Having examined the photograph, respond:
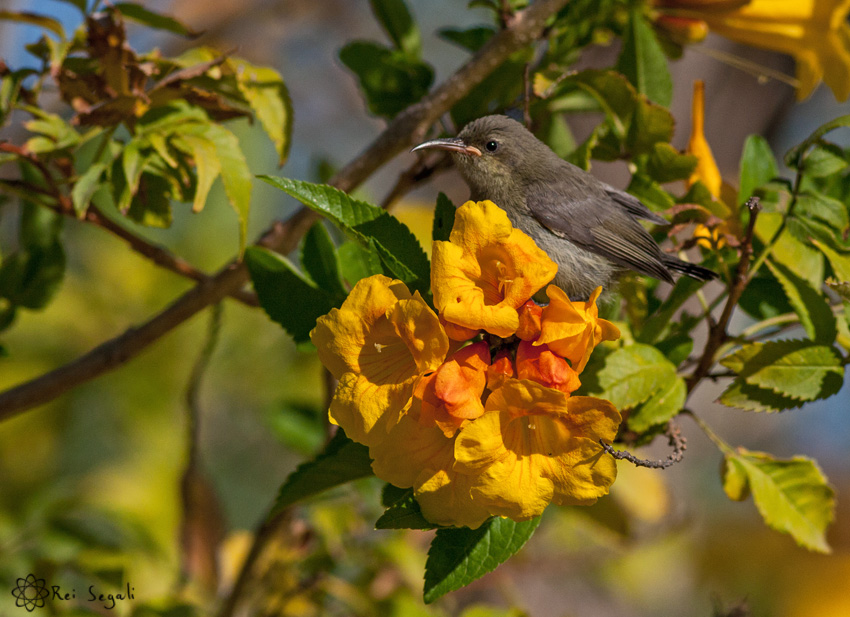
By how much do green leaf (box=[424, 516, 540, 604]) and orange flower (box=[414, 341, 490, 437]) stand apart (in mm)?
321

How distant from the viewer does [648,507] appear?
2.99m

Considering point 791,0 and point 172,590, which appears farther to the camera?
point 172,590

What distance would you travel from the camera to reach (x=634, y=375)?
1616 millimetres

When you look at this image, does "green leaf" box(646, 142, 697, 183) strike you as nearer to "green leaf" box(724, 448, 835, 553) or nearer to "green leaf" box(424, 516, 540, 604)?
"green leaf" box(724, 448, 835, 553)

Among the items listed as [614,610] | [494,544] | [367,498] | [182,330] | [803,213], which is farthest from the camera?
[614,610]

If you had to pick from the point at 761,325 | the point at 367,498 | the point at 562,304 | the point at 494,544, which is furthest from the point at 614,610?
the point at 562,304

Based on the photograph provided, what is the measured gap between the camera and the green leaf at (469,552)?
1358 millimetres

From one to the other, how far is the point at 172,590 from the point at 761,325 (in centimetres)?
229

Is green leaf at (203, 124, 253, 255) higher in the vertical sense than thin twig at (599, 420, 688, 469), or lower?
higher

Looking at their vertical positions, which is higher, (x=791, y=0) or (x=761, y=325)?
(x=791, y=0)

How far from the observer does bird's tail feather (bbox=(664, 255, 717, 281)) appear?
184 centimetres

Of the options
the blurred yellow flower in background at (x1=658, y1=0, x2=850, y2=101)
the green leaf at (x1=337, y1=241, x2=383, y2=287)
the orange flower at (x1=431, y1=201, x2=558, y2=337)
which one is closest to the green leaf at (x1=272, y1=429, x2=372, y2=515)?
the green leaf at (x1=337, y1=241, x2=383, y2=287)

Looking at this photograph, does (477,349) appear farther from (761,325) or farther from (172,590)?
(172,590)

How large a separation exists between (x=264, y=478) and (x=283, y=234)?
14.4 ft
